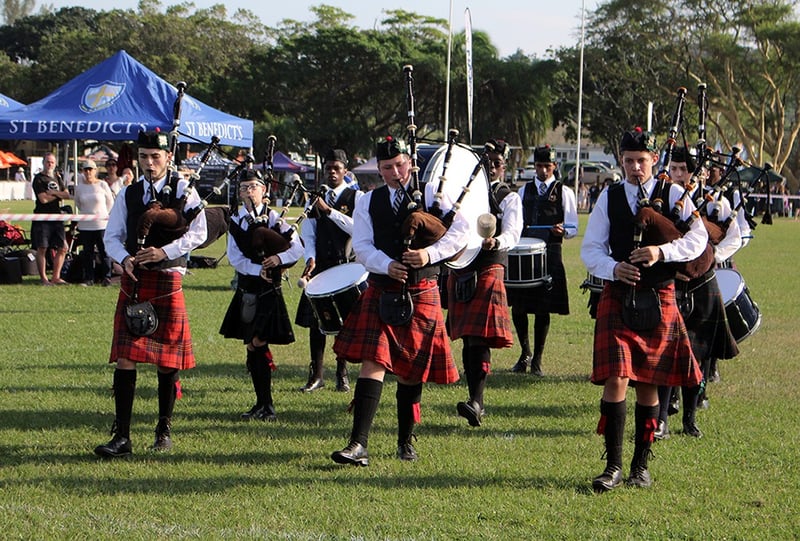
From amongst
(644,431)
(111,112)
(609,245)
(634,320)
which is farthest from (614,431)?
(111,112)

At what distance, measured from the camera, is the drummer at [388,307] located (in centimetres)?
491

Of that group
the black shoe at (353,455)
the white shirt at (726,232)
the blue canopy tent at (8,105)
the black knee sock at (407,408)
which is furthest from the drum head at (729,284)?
the blue canopy tent at (8,105)

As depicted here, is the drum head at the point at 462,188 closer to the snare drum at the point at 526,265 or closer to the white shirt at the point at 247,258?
the white shirt at the point at 247,258

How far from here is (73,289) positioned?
1216 centimetres

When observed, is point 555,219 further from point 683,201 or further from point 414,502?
point 414,502

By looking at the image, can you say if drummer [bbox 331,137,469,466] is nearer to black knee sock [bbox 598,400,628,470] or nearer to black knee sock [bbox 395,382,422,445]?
black knee sock [bbox 395,382,422,445]

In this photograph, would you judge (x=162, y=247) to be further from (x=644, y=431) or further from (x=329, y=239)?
(x=644, y=431)

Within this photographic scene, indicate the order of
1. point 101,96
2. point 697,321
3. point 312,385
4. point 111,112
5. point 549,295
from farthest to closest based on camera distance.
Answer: point 101,96 < point 111,112 < point 549,295 < point 312,385 < point 697,321

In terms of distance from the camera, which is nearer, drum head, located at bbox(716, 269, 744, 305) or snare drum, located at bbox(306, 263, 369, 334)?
snare drum, located at bbox(306, 263, 369, 334)

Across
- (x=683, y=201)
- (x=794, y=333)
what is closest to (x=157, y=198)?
(x=683, y=201)

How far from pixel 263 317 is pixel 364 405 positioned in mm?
1281

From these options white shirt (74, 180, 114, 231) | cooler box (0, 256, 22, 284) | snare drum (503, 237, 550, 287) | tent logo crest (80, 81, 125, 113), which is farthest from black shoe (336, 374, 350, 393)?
tent logo crest (80, 81, 125, 113)

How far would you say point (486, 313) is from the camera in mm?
6133

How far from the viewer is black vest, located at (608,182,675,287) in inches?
185
